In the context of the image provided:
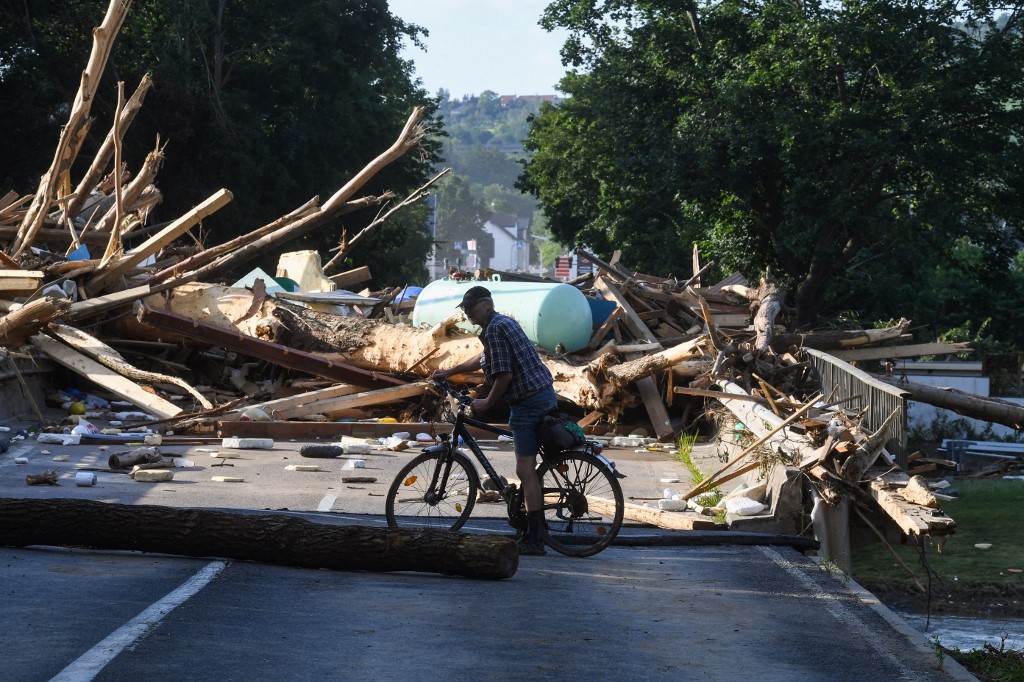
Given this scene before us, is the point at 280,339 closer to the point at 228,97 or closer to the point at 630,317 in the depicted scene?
the point at 630,317

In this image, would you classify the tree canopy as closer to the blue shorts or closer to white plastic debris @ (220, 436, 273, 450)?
white plastic debris @ (220, 436, 273, 450)

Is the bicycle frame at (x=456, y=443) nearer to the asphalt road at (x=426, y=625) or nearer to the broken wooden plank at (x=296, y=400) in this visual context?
the asphalt road at (x=426, y=625)

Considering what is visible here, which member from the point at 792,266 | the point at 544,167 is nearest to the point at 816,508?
the point at 792,266

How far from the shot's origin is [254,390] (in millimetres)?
18359

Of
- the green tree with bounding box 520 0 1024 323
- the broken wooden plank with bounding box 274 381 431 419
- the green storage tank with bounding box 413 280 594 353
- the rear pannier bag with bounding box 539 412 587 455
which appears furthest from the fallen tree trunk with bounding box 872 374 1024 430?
the green tree with bounding box 520 0 1024 323

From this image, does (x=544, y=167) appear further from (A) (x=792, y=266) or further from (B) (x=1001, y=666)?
(B) (x=1001, y=666)

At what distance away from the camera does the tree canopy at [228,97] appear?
117ft

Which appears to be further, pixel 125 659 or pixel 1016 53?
pixel 1016 53

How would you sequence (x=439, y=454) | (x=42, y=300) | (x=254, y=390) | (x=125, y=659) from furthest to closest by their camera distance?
1. (x=254, y=390)
2. (x=42, y=300)
3. (x=439, y=454)
4. (x=125, y=659)

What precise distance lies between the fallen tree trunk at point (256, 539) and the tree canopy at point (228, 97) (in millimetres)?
29473

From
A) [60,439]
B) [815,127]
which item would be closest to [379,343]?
[60,439]

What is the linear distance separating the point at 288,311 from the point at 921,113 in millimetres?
14736

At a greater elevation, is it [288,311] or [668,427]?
[288,311]

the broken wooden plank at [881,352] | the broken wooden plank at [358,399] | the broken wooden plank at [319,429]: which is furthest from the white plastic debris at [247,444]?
the broken wooden plank at [881,352]
